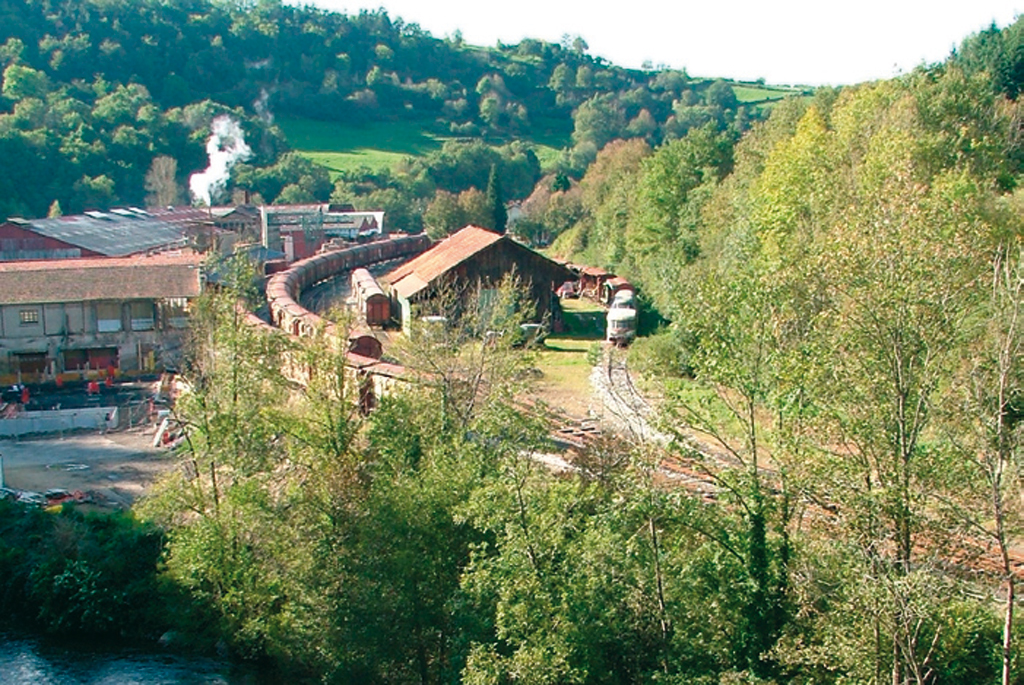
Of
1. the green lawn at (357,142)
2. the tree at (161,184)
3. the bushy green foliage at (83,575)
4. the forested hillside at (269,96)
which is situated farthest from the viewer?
the green lawn at (357,142)

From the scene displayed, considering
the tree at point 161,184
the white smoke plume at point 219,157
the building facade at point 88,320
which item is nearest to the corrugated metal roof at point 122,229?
the tree at point 161,184

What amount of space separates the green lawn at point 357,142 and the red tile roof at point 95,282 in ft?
161

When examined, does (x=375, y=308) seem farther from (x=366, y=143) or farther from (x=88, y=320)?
(x=366, y=143)

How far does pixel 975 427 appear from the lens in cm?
1220

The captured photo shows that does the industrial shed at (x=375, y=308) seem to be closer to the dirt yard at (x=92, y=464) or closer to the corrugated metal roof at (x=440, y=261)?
the corrugated metal roof at (x=440, y=261)

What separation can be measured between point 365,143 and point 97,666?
80.2 meters

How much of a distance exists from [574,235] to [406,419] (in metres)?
39.9

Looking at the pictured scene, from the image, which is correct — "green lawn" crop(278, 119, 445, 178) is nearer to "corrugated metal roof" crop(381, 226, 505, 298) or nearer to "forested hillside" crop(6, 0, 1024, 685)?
"corrugated metal roof" crop(381, 226, 505, 298)

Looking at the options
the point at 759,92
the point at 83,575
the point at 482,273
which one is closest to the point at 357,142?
the point at 759,92

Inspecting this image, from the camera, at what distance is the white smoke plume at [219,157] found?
78.1m

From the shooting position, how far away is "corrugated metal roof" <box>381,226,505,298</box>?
35562 mm

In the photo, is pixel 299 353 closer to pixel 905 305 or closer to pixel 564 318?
pixel 905 305

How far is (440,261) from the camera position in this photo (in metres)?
37.4

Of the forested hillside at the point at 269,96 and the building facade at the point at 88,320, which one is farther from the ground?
the forested hillside at the point at 269,96
